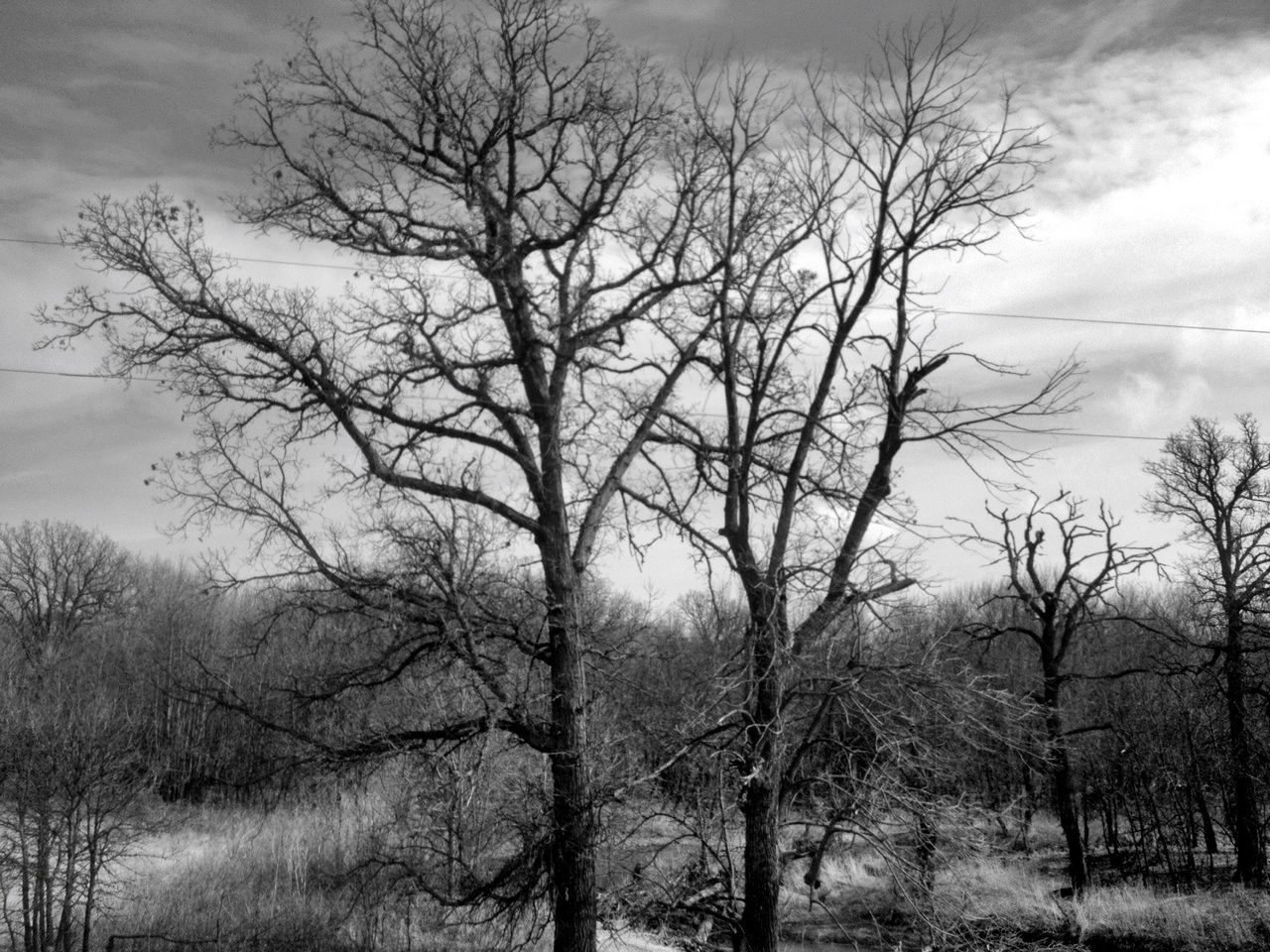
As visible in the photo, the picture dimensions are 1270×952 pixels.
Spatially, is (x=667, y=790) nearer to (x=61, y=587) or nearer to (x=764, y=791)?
(x=764, y=791)

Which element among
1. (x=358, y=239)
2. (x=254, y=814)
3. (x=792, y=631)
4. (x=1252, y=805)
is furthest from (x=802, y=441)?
(x=254, y=814)

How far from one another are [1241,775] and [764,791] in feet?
59.1

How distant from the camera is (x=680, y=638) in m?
26.5

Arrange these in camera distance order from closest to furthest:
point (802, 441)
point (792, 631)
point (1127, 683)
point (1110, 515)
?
point (792, 631) → point (802, 441) → point (1110, 515) → point (1127, 683)

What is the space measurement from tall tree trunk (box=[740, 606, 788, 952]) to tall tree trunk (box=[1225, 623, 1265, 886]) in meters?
17.1

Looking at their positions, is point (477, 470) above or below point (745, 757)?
above

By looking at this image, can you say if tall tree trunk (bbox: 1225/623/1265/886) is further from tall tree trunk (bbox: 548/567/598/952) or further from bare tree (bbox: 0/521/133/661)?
bare tree (bbox: 0/521/133/661)

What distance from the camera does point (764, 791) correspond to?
1405cm

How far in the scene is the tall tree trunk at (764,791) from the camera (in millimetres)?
13297

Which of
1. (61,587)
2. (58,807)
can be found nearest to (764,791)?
(58,807)

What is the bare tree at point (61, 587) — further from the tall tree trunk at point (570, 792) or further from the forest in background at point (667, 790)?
the tall tree trunk at point (570, 792)

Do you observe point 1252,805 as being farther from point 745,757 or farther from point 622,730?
point 745,757

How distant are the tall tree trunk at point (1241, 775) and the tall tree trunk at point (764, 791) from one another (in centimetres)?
1711

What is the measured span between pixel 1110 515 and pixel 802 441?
13.3 metres
